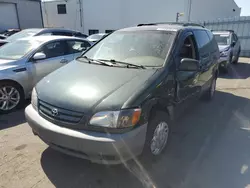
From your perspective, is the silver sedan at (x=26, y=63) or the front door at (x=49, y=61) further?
the front door at (x=49, y=61)

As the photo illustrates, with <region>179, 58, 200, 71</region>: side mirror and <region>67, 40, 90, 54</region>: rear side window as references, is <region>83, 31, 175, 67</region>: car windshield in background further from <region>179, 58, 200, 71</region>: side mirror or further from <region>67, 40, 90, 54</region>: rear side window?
<region>67, 40, 90, 54</region>: rear side window

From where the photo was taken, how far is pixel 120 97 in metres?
2.33

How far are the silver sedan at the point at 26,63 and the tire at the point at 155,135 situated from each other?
3167 millimetres

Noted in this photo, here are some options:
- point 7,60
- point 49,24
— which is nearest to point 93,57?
point 7,60

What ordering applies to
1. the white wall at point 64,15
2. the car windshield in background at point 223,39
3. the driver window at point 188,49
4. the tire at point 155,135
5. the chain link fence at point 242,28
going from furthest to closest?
the white wall at point 64,15, the chain link fence at point 242,28, the car windshield in background at point 223,39, the driver window at point 188,49, the tire at point 155,135

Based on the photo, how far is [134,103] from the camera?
2293 mm

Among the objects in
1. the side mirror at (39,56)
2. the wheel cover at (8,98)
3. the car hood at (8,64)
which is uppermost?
the side mirror at (39,56)

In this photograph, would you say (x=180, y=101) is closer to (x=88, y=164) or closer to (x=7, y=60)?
(x=88, y=164)

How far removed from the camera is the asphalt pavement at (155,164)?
8.18ft

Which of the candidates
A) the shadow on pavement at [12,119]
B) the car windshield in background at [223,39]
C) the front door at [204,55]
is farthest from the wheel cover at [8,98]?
the car windshield in background at [223,39]

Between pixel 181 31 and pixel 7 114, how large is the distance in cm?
373

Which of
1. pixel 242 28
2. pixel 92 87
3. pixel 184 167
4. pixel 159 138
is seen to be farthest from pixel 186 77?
pixel 242 28

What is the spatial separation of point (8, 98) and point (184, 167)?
3659 mm

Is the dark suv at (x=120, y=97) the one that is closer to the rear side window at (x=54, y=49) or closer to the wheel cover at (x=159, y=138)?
the wheel cover at (x=159, y=138)
